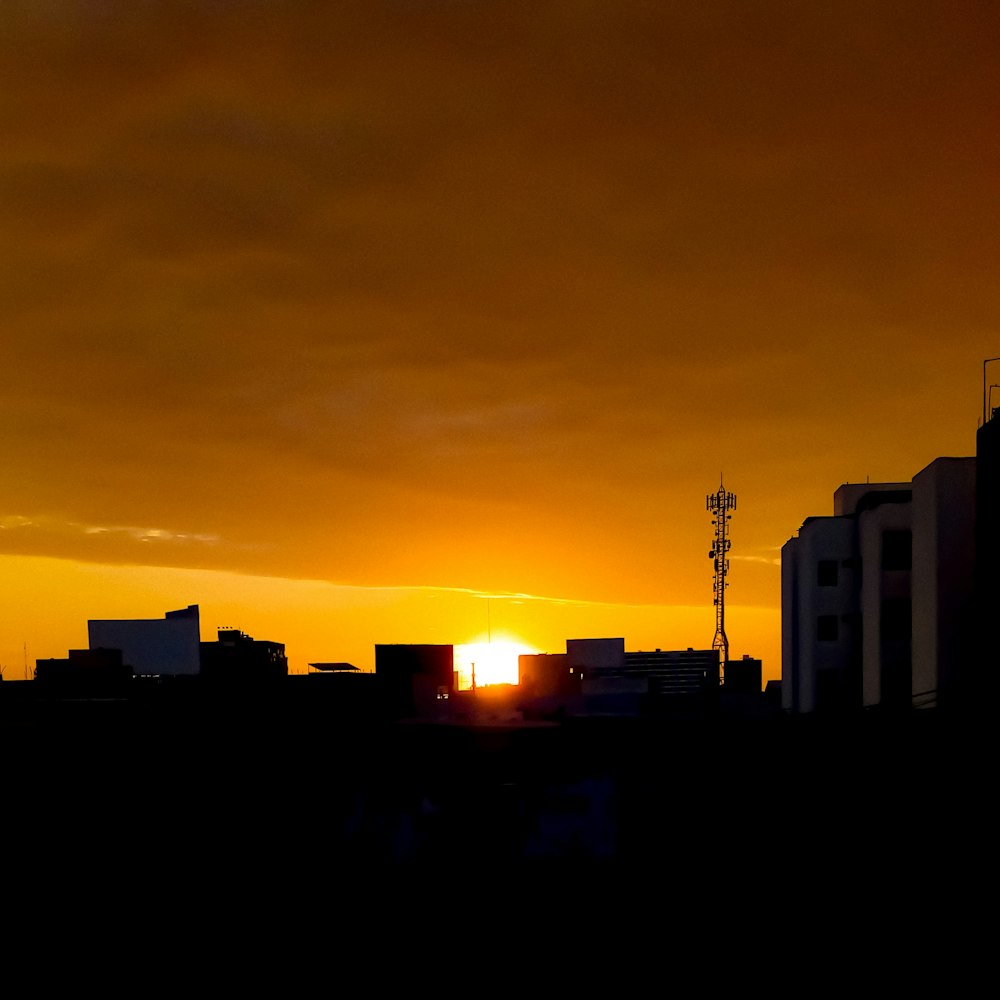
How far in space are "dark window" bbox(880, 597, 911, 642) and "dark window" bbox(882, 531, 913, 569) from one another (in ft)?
5.67

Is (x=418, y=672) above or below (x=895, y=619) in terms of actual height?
below

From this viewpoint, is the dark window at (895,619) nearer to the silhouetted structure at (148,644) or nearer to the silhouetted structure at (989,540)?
the silhouetted structure at (989,540)

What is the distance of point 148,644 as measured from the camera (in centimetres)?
9138

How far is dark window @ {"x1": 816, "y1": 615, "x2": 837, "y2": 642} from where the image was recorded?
247ft

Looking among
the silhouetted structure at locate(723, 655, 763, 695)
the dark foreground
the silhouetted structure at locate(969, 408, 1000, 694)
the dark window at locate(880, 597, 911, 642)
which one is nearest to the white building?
the dark window at locate(880, 597, 911, 642)

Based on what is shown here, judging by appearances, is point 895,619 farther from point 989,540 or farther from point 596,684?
point 596,684

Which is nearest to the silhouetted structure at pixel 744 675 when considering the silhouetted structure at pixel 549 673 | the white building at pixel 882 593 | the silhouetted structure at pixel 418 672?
the silhouetted structure at pixel 549 673

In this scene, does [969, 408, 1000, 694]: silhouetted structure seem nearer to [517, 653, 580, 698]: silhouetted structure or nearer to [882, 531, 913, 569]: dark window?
[882, 531, 913, 569]: dark window

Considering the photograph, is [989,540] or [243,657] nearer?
[989,540]

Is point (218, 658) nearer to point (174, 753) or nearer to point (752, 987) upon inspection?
point (174, 753)

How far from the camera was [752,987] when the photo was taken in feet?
84.5

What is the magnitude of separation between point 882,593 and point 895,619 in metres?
1.44

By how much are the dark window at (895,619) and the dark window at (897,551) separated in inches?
68.1

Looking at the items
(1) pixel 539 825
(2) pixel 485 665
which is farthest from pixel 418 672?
(1) pixel 539 825
